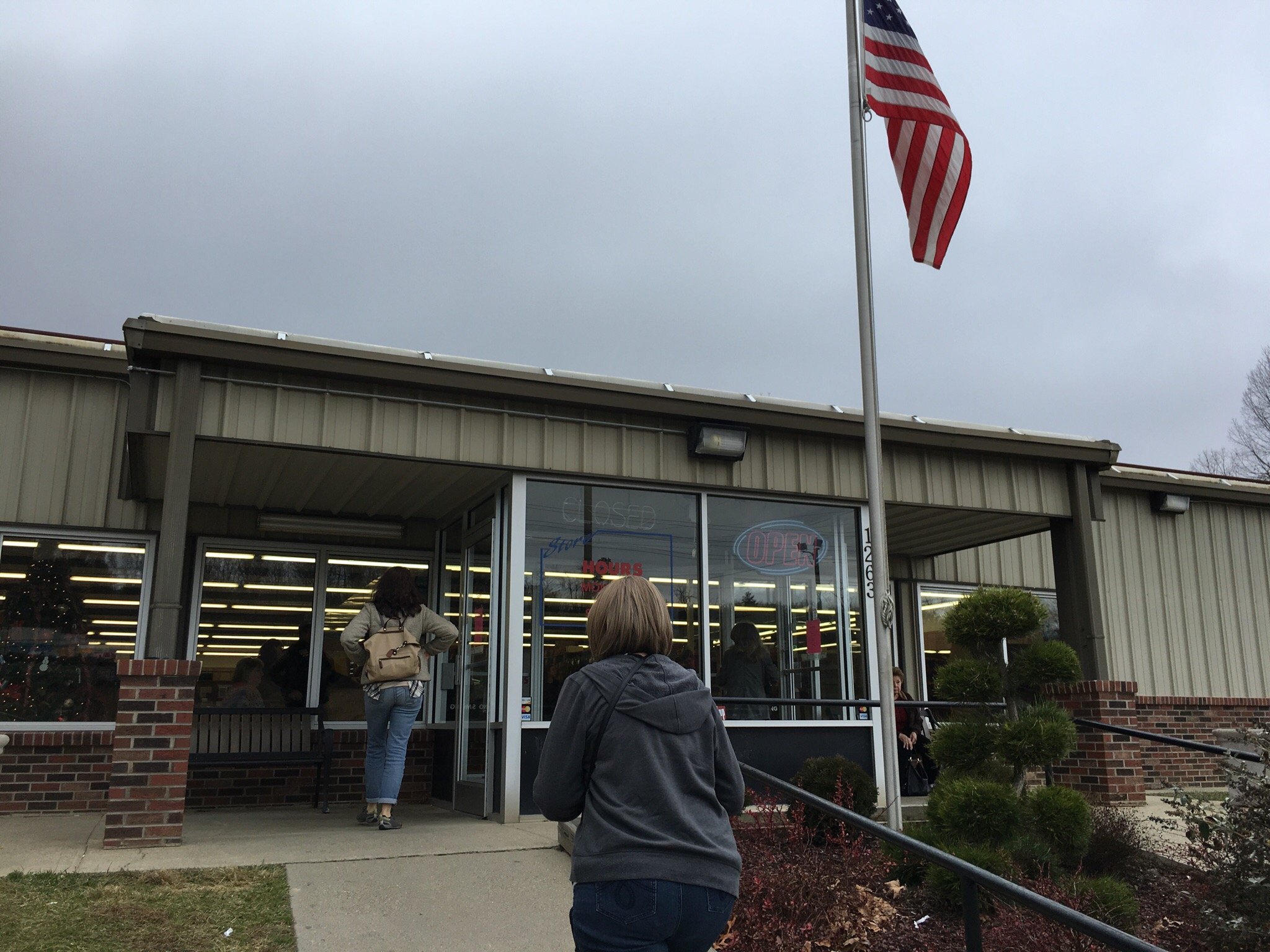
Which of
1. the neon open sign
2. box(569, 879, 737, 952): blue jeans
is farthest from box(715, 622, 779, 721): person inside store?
box(569, 879, 737, 952): blue jeans

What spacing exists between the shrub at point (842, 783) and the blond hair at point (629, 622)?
3956 millimetres

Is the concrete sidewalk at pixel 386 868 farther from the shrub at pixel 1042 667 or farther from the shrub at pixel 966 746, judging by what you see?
the shrub at pixel 1042 667

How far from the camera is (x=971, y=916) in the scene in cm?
354

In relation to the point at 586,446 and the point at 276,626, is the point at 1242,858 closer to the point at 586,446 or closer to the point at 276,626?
the point at 586,446

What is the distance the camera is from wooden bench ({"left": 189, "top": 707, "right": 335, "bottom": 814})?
30.8 feet

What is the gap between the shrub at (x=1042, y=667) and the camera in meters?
6.39

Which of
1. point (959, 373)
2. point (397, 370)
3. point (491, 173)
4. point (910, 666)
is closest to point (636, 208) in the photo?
point (491, 173)

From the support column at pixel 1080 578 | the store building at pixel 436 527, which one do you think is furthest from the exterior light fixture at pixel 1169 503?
the support column at pixel 1080 578

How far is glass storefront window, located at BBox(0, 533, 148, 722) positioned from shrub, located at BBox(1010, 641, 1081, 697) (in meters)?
7.32

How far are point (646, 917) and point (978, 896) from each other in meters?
1.92

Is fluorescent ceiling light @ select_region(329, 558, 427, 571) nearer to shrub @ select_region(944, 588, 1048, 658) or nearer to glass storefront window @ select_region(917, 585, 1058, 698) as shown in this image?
shrub @ select_region(944, 588, 1048, 658)

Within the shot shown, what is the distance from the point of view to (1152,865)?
245 inches

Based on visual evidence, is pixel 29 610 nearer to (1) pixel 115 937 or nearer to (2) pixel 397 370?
(2) pixel 397 370

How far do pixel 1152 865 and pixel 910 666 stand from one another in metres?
6.69
